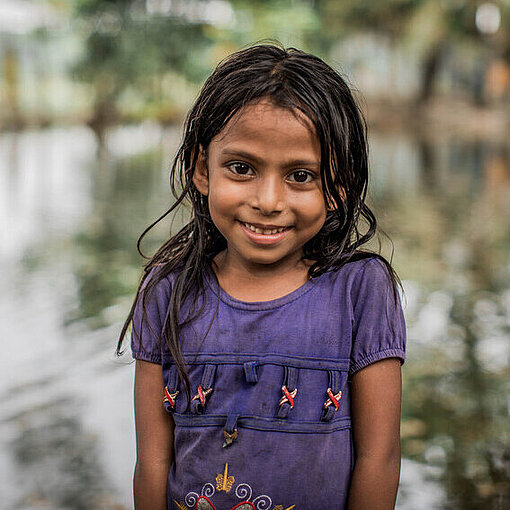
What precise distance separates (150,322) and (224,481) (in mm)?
336

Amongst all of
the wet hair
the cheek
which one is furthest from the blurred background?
the cheek

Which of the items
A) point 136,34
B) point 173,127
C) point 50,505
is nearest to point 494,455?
point 50,505

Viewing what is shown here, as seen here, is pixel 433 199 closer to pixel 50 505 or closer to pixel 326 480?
pixel 50 505

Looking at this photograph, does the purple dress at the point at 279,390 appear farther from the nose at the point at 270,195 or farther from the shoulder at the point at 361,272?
the nose at the point at 270,195

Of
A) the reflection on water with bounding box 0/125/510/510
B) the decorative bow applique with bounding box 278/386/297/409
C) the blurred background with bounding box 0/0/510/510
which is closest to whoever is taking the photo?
the decorative bow applique with bounding box 278/386/297/409

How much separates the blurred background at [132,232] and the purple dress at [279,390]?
40cm

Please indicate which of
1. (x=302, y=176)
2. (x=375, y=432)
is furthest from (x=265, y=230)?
(x=375, y=432)

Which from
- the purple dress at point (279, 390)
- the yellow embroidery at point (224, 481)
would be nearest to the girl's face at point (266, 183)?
the purple dress at point (279, 390)

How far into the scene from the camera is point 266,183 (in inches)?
59.1

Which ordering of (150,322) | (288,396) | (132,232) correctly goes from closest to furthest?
(288,396) < (150,322) < (132,232)

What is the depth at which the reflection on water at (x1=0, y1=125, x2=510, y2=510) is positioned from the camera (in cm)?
301

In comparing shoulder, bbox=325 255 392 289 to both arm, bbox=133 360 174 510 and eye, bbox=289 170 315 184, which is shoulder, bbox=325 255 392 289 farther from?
arm, bbox=133 360 174 510

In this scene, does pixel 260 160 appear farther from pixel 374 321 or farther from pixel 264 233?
pixel 374 321

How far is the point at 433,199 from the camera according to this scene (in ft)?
34.0
